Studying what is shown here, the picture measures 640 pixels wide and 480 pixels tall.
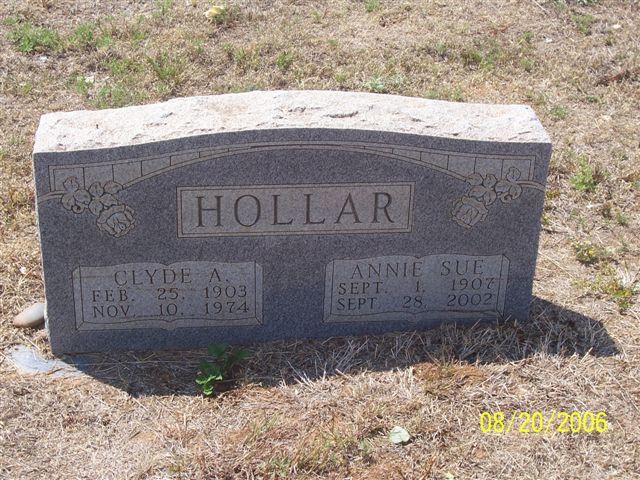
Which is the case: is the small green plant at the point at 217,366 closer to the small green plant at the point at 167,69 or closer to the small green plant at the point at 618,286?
the small green plant at the point at 618,286

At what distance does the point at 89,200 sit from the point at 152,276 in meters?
0.49

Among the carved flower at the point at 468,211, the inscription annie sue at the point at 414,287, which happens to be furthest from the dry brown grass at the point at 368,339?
the carved flower at the point at 468,211

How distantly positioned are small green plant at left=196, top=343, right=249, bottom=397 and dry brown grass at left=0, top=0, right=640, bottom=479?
0.20ft

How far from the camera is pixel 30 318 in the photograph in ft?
15.9

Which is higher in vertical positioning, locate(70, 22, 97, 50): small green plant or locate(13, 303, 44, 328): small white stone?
locate(70, 22, 97, 50): small green plant

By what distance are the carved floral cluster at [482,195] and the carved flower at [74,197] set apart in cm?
176

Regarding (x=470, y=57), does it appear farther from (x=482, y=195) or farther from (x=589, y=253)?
(x=482, y=195)

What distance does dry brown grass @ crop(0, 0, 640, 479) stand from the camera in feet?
13.1

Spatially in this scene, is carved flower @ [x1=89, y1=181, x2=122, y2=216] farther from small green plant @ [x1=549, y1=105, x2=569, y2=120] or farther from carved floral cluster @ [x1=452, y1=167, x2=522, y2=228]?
small green plant @ [x1=549, y1=105, x2=569, y2=120]

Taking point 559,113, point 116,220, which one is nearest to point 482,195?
point 116,220

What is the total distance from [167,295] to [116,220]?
47 cm

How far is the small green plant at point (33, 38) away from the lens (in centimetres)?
769

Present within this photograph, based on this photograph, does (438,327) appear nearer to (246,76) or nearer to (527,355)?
(527,355)

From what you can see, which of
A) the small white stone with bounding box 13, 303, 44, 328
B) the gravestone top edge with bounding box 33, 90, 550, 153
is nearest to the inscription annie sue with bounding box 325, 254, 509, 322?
the gravestone top edge with bounding box 33, 90, 550, 153
